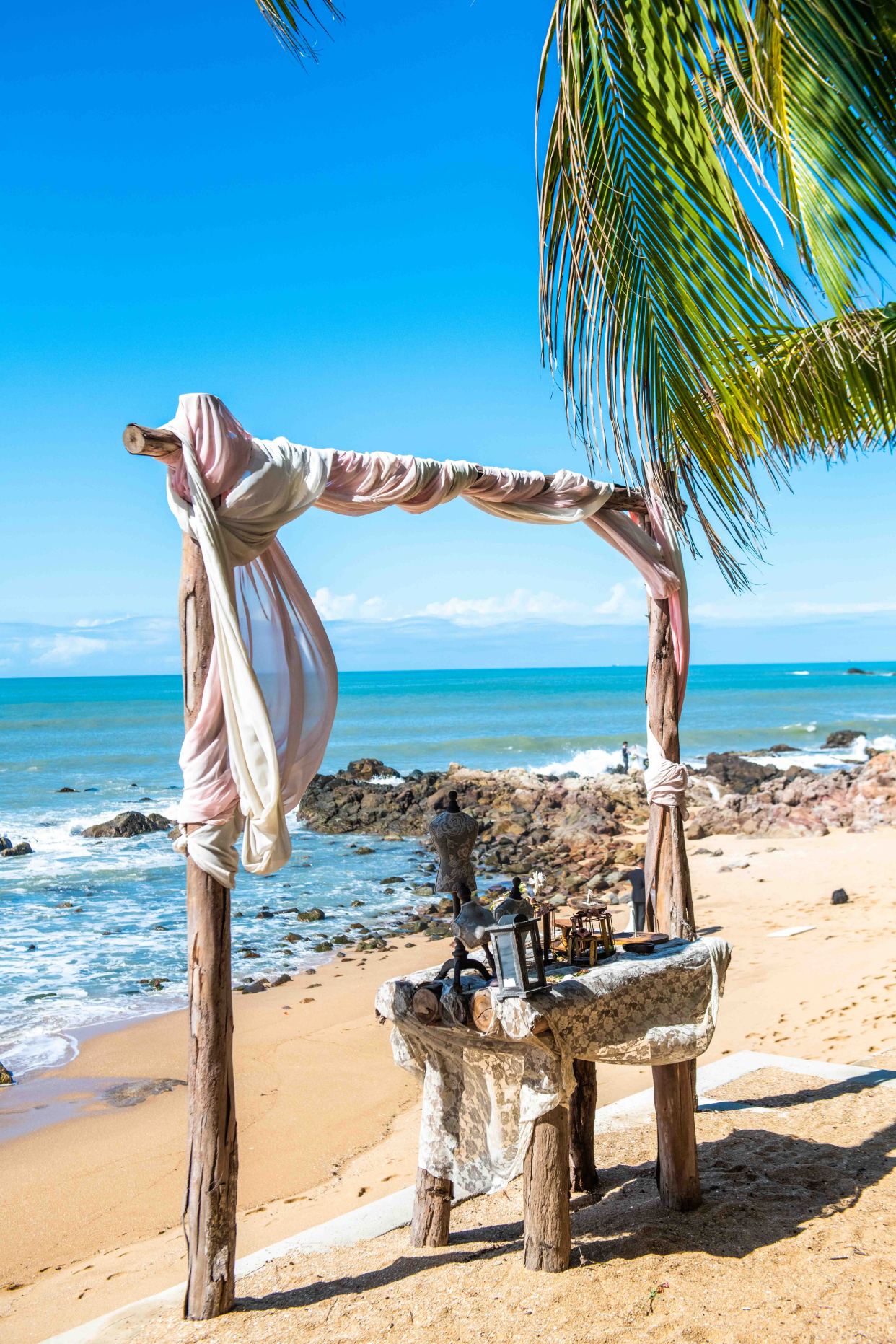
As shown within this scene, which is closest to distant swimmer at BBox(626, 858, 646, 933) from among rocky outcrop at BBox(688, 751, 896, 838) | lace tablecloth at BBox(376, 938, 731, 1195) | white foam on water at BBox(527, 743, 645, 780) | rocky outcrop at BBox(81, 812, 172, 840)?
lace tablecloth at BBox(376, 938, 731, 1195)

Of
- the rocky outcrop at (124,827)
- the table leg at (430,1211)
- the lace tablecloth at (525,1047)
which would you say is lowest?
the rocky outcrop at (124,827)

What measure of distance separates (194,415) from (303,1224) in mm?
4117

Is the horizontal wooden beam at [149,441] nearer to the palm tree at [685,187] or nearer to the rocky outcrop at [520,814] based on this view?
the palm tree at [685,187]

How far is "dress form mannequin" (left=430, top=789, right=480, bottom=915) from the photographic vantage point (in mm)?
4059

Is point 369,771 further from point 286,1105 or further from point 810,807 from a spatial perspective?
point 286,1105

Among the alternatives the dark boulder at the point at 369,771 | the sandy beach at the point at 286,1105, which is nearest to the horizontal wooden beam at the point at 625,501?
the sandy beach at the point at 286,1105

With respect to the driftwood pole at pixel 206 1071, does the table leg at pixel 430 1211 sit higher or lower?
lower

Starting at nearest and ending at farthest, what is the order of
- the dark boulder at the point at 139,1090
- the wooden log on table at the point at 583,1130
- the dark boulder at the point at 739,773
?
the wooden log on table at the point at 583,1130
the dark boulder at the point at 139,1090
the dark boulder at the point at 739,773

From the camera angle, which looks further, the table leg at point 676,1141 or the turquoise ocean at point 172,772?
the turquoise ocean at point 172,772

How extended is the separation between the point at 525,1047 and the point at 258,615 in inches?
80.3

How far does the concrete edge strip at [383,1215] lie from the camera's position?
4164 millimetres

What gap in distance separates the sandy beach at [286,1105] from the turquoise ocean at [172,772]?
113cm

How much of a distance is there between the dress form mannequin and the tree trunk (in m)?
0.86

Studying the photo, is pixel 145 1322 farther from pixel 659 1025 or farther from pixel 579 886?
pixel 579 886
